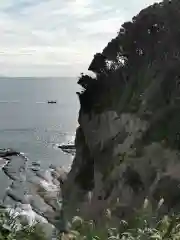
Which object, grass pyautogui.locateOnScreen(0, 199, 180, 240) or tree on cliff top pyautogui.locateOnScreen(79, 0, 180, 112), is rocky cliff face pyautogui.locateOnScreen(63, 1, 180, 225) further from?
grass pyautogui.locateOnScreen(0, 199, 180, 240)

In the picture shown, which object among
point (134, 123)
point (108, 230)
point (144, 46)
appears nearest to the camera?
point (108, 230)

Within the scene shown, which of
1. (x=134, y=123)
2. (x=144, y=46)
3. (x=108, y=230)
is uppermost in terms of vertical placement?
(x=144, y=46)

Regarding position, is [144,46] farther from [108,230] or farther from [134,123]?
[108,230]

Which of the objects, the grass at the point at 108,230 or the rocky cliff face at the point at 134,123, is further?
the rocky cliff face at the point at 134,123

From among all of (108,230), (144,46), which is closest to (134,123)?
(144,46)

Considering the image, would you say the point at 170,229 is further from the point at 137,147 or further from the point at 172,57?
the point at 172,57

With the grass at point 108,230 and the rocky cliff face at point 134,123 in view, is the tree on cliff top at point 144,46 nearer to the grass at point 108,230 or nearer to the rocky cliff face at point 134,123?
the rocky cliff face at point 134,123

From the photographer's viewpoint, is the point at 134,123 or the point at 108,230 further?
the point at 134,123

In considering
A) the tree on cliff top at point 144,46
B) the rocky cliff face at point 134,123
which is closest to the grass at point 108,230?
the rocky cliff face at point 134,123

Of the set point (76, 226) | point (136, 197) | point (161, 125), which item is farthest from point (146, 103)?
point (76, 226)
